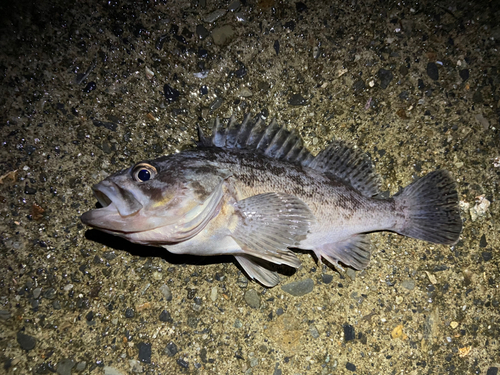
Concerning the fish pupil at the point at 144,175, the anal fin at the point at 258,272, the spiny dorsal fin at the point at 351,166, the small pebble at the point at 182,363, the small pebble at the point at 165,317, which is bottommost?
the small pebble at the point at 182,363

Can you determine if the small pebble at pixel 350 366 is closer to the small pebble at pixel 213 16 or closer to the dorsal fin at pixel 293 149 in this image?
the dorsal fin at pixel 293 149

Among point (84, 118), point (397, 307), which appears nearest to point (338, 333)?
point (397, 307)

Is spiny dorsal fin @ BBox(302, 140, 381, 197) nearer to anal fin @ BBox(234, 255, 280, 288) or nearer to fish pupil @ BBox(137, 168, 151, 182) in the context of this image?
anal fin @ BBox(234, 255, 280, 288)

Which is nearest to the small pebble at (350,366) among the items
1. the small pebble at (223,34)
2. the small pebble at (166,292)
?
the small pebble at (166,292)

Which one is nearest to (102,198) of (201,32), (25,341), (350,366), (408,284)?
(25,341)

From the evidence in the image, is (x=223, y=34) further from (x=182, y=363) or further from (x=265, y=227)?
(x=182, y=363)

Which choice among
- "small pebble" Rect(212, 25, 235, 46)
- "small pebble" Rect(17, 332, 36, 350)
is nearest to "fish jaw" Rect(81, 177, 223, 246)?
"small pebble" Rect(17, 332, 36, 350)
